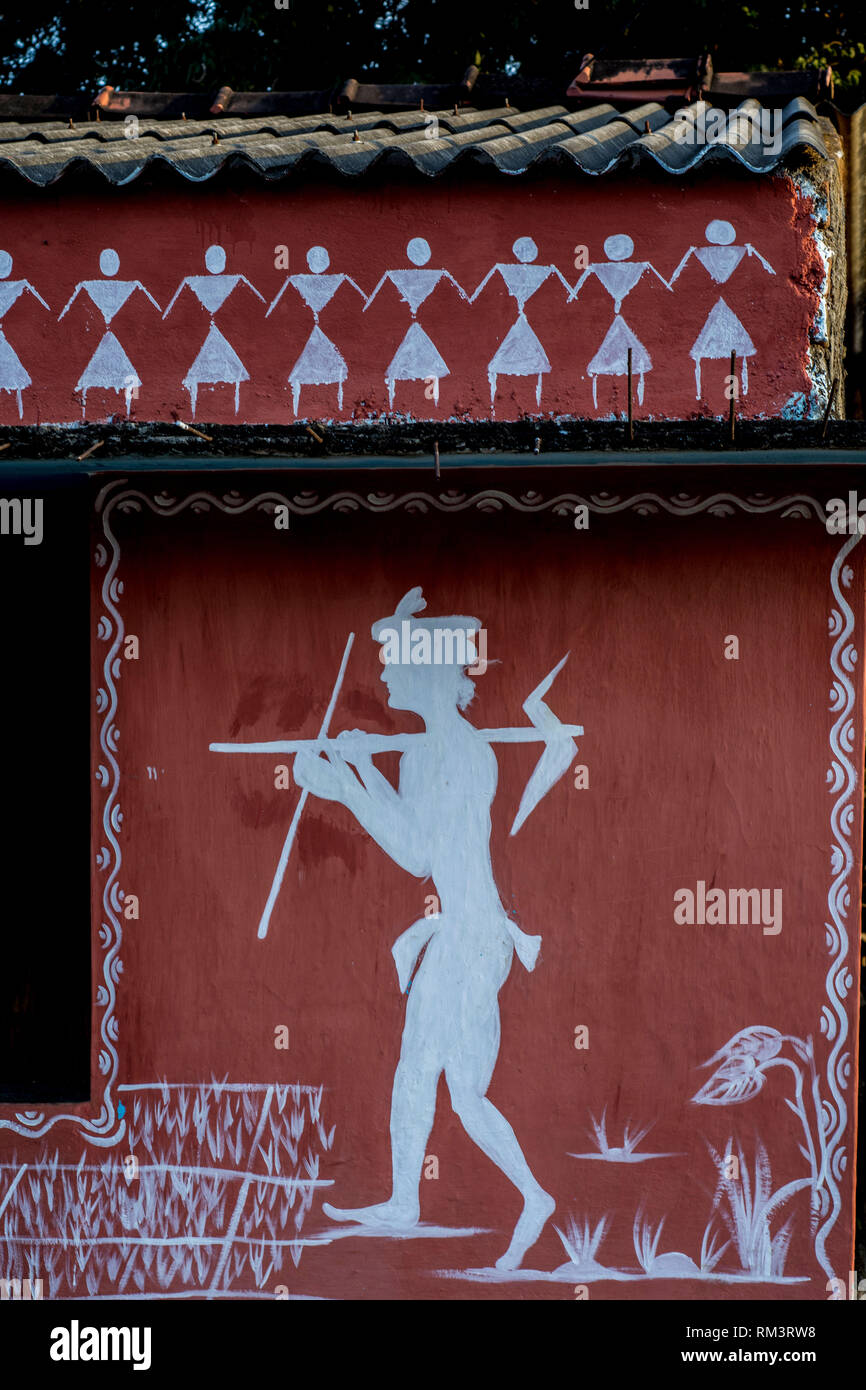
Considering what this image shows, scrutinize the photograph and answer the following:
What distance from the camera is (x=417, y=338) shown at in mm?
3938

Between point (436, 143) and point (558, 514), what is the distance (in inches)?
54.4

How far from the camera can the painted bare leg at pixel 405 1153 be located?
389cm

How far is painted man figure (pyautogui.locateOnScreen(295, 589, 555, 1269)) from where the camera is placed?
3.89 meters

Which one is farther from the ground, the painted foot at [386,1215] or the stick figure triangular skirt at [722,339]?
the stick figure triangular skirt at [722,339]

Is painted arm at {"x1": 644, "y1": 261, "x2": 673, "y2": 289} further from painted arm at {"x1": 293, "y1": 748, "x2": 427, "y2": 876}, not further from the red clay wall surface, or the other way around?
painted arm at {"x1": 293, "y1": 748, "x2": 427, "y2": 876}

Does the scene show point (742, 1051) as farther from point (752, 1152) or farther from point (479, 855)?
point (479, 855)

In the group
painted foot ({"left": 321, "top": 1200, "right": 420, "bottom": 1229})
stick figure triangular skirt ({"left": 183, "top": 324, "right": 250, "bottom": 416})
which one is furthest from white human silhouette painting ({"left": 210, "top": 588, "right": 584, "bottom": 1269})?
stick figure triangular skirt ({"left": 183, "top": 324, "right": 250, "bottom": 416})

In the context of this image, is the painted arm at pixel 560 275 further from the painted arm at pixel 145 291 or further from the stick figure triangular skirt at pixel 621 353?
the painted arm at pixel 145 291

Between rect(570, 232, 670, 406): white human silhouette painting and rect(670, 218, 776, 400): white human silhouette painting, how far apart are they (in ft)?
0.45

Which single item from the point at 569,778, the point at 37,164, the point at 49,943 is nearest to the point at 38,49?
the point at 37,164

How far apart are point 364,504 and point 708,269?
4.46 ft

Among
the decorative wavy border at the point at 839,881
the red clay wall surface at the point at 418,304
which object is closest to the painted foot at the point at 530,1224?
the decorative wavy border at the point at 839,881

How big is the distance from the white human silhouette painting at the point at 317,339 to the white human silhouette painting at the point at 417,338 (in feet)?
0.47

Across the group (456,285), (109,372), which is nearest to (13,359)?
(109,372)
